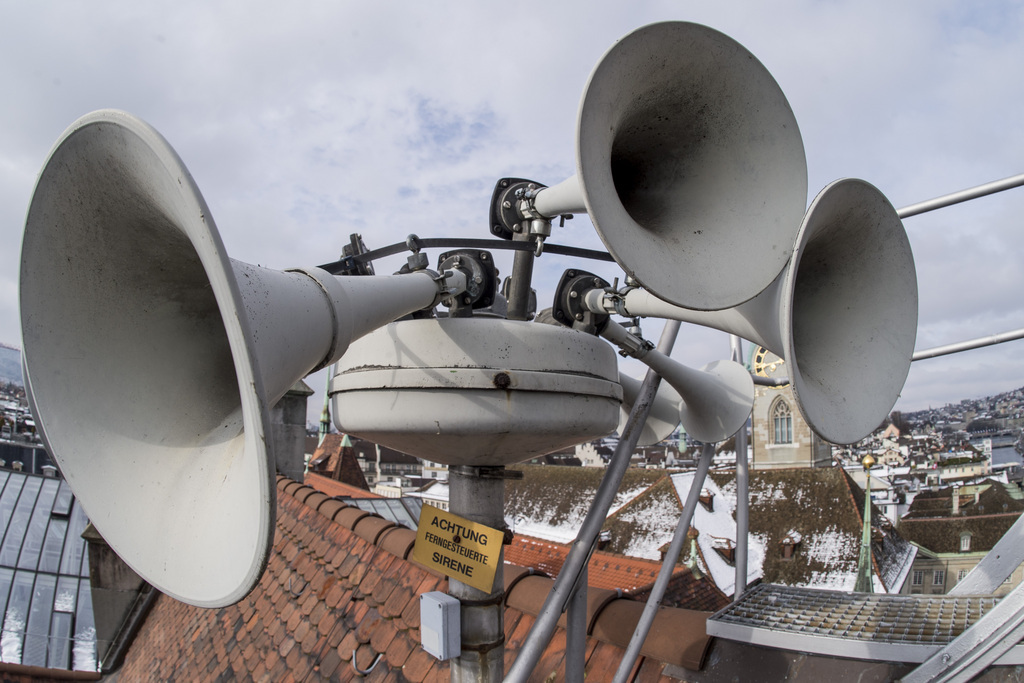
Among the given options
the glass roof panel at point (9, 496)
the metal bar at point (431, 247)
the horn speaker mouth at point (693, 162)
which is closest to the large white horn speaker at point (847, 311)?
the horn speaker mouth at point (693, 162)

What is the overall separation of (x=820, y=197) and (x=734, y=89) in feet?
1.26

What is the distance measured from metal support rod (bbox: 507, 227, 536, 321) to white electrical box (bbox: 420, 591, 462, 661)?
0.90m

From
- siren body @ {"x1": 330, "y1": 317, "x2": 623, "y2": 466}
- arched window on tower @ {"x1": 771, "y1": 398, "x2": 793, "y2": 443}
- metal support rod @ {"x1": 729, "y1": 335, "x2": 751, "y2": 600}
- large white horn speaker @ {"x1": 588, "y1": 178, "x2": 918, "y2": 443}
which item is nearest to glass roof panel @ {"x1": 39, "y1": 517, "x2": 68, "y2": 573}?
metal support rod @ {"x1": 729, "y1": 335, "x2": 751, "y2": 600}

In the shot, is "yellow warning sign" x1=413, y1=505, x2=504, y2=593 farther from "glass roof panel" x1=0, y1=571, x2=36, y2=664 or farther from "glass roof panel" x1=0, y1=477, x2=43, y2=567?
"glass roof panel" x1=0, y1=477, x2=43, y2=567

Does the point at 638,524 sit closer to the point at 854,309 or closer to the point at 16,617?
the point at 16,617

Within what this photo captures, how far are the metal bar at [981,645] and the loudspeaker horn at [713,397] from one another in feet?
3.26

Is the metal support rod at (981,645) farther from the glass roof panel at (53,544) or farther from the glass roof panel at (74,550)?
the glass roof panel at (53,544)

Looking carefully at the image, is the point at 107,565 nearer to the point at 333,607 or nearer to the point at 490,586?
the point at 333,607

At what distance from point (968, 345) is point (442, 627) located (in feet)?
8.01

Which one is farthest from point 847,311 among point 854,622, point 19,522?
point 19,522

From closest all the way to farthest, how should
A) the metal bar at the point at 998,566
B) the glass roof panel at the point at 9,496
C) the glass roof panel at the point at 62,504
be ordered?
1. the metal bar at the point at 998,566
2. the glass roof panel at the point at 9,496
3. the glass roof panel at the point at 62,504

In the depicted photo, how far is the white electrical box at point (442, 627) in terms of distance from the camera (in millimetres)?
1965

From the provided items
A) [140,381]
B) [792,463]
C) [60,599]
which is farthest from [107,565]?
[792,463]

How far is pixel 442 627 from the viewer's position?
1.96 metres
